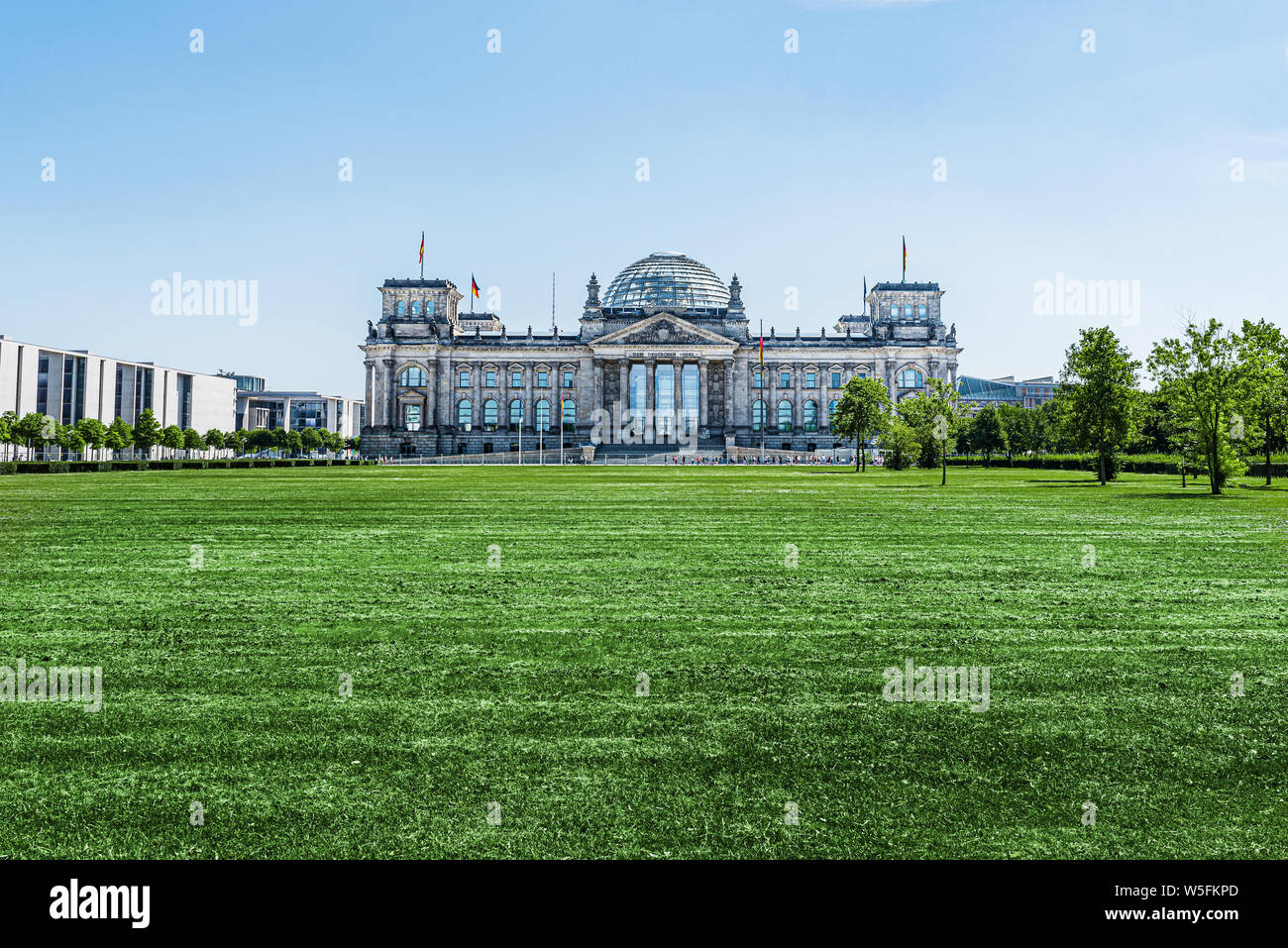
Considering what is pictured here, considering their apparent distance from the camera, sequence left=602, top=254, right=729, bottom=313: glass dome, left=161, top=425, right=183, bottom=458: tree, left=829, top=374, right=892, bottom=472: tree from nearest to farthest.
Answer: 1. left=829, top=374, right=892, bottom=472: tree
2. left=161, top=425, right=183, bottom=458: tree
3. left=602, top=254, right=729, bottom=313: glass dome

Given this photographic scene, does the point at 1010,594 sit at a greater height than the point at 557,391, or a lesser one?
lesser

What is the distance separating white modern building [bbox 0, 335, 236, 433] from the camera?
311ft

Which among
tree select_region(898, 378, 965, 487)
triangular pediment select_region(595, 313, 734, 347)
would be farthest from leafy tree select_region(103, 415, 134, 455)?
tree select_region(898, 378, 965, 487)

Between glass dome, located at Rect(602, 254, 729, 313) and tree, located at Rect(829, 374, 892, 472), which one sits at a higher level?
glass dome, located at Rect(602, 254, 729, 313)

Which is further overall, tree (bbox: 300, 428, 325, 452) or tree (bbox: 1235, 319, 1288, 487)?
tree (bbox: 300, 428, 325, 452)

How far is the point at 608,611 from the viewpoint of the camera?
10156mm

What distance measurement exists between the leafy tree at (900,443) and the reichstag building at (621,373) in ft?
181

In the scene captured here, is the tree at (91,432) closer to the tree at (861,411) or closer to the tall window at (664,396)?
the tall window at (664,396)

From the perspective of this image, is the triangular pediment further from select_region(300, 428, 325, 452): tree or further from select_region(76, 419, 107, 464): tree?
select_region(76, 419, 107, 464): tree

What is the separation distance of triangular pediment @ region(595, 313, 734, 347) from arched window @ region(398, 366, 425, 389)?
81.5 feet

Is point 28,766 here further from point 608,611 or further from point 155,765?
point 608,611
